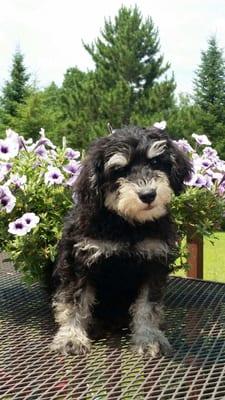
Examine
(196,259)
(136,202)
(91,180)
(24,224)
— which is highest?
(91,180)

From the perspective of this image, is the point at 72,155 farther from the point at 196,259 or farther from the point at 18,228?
the point at 196,259

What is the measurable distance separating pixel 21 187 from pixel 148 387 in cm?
143

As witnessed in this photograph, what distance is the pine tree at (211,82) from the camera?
38.7 m

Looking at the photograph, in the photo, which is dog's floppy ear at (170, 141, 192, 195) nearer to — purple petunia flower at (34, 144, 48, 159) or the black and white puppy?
the black and white puppy

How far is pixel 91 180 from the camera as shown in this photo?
2.81 meters

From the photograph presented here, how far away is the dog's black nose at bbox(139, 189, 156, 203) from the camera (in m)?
2.63

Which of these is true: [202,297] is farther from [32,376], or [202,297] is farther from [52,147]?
[32,376]

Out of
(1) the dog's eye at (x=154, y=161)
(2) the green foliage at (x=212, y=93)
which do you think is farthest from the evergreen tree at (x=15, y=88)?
(1) the dog's eye at (x=154, y=161)

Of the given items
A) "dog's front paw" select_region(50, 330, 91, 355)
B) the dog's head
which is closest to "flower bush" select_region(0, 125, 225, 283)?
the dog's head

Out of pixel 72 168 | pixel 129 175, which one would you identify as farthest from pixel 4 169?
pixel 129 175

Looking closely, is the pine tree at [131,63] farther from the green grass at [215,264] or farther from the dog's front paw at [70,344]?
the dog's front paw at [70,344]

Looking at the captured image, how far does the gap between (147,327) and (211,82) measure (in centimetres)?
3834

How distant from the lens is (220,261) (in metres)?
11.2

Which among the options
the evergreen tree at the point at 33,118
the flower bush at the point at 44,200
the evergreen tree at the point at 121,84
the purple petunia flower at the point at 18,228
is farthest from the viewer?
the evergreen tree at the point at 33,118
